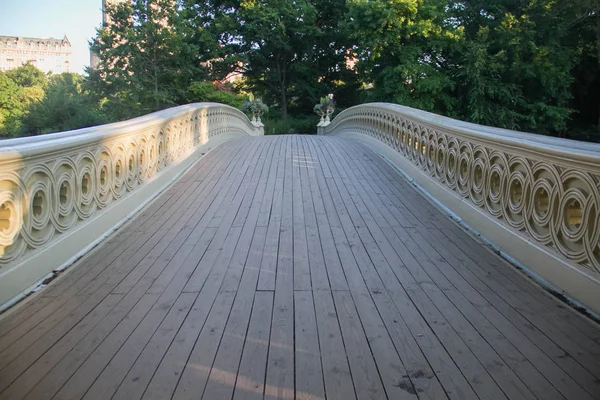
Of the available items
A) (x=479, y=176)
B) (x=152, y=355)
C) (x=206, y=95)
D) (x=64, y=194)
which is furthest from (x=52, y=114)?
(x=152, y=355)

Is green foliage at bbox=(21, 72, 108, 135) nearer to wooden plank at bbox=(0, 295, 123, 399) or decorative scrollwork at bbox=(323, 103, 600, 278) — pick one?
decorative scrollwork at bbox=(323, 103, 600, 278)

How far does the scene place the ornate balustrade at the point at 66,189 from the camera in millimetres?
3281

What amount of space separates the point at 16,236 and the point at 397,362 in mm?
2732

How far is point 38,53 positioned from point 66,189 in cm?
16287

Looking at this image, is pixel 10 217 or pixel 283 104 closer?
pixel 10 217

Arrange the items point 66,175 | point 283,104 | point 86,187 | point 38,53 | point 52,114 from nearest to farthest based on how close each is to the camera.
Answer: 1. point 66,175
2. point 86,187
3. point 52,114
4. point 283,104
5. point 38,53

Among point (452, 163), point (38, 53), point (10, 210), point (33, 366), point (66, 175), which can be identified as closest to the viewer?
point (33, 366)

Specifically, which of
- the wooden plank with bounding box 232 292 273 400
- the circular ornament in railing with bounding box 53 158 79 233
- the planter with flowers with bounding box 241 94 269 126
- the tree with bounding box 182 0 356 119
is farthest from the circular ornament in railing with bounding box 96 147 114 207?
the tree with bounding box 182 0 356 119

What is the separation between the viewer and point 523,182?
392 cm

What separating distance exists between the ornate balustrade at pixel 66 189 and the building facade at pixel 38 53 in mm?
144622

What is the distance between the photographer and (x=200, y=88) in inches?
1027

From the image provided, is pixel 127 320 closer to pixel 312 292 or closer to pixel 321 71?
pixel 312 292

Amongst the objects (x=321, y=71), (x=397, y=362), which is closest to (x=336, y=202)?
(x=397, y=362)

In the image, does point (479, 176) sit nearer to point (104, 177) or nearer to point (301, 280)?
point (301, 280)
